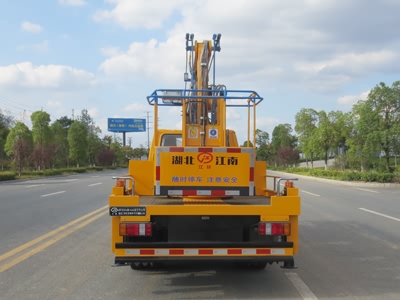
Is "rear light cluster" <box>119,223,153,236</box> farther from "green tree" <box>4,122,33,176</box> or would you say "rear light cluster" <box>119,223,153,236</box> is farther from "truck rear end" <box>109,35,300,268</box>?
"green tree" <box>4,122,33,176</box>

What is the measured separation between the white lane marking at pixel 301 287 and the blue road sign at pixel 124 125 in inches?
2811

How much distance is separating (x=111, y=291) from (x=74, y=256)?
1.95m

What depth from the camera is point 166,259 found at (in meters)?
4.71

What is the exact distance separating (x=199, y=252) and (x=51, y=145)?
43097 mm

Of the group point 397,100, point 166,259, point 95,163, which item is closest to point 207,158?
point 166,259

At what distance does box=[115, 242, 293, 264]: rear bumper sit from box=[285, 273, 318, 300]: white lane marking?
45 centimetres

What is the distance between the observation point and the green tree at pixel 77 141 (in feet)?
177

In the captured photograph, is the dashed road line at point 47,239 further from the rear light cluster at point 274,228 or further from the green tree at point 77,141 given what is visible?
the green tree at point 77,141

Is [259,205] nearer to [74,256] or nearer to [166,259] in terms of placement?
[166,259]

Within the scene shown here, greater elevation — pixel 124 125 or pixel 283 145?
pixel 124 125

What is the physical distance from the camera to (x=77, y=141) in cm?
5434

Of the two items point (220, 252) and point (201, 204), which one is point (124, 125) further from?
point (220, 252)

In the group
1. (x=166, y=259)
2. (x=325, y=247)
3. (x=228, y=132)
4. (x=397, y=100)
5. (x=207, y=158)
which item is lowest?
(x=325, y=247)

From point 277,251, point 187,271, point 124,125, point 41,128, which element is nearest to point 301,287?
point 277,251
